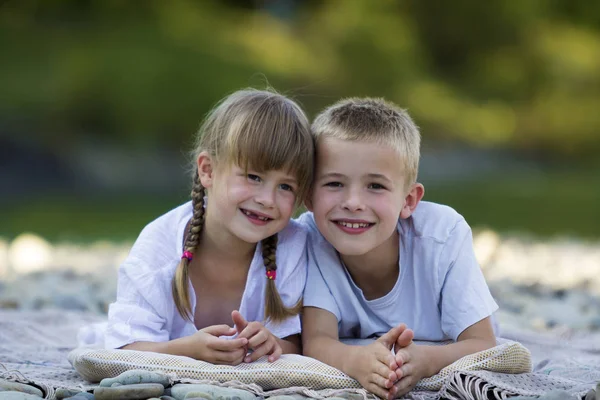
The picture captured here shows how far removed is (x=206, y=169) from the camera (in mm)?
3025

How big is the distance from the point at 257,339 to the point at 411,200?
772mm

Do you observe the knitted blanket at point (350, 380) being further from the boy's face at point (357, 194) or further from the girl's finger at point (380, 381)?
the boy's face at point (357, 194)

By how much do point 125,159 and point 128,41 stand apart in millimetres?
2970

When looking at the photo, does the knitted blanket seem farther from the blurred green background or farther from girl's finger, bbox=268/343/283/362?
the blurred green background

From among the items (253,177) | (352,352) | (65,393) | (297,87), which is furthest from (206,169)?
(297,87)

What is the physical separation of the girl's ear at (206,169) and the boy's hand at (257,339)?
560 mm

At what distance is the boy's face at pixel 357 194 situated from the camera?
2.84 m

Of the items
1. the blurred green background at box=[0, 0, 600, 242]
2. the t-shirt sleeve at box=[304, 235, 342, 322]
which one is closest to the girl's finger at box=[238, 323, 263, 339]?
the t-shirt sleeve at box=[304, 235, 342, 322]

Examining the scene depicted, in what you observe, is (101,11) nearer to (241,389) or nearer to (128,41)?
(128,41)

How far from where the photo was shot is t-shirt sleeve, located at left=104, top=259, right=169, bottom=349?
2838 millimetres

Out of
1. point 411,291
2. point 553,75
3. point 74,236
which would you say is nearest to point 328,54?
point 553,75

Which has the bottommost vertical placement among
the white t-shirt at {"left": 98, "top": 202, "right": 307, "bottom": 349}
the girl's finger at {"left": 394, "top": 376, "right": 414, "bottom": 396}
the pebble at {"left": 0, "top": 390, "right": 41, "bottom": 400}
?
the pebble at {"left": 0, "top": 390, "right": 41, "bottom": 400}

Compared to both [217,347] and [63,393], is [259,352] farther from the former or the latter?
[63,393]

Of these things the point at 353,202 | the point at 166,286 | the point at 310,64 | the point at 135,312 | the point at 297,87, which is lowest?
the point at 135,312
